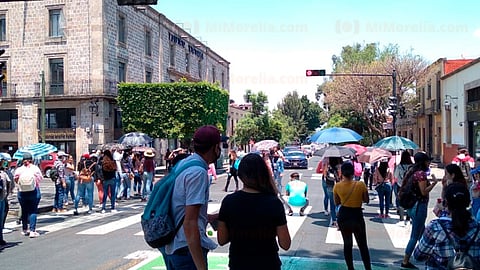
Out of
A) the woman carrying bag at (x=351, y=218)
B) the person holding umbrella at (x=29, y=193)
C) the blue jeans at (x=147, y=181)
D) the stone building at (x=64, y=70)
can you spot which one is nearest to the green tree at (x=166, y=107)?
the stone building at (x=64, y=70)

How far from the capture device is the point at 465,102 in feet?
91.6

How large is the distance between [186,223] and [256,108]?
6450cm

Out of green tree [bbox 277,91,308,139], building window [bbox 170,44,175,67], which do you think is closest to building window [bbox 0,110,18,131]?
building window [bbox 170,44,175,67]

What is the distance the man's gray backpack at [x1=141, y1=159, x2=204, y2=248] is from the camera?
11.3 ft

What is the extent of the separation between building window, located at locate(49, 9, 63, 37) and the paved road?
2397 centimetres

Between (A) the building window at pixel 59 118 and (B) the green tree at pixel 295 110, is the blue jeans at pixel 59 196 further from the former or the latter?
(B) the green tree at pixel 295 110

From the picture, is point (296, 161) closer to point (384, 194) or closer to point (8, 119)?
point (8, 119)

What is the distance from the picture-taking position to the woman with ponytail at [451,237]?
387cm

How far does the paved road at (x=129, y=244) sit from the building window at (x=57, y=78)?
22.9m

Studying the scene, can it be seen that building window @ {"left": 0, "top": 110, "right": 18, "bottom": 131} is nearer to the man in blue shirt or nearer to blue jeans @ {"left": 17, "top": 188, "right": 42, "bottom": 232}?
blue jeans @ {"left": 17, "top": 188, "right": 42, "bottom": 232}

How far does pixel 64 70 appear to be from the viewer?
111 feet

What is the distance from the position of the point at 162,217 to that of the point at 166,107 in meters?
29.0

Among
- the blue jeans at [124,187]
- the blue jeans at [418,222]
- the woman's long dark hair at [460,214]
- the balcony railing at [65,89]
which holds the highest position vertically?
the balcony railing at [65,89]

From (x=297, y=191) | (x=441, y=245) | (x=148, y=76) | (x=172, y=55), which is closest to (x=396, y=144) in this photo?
(x=297, y=191)
